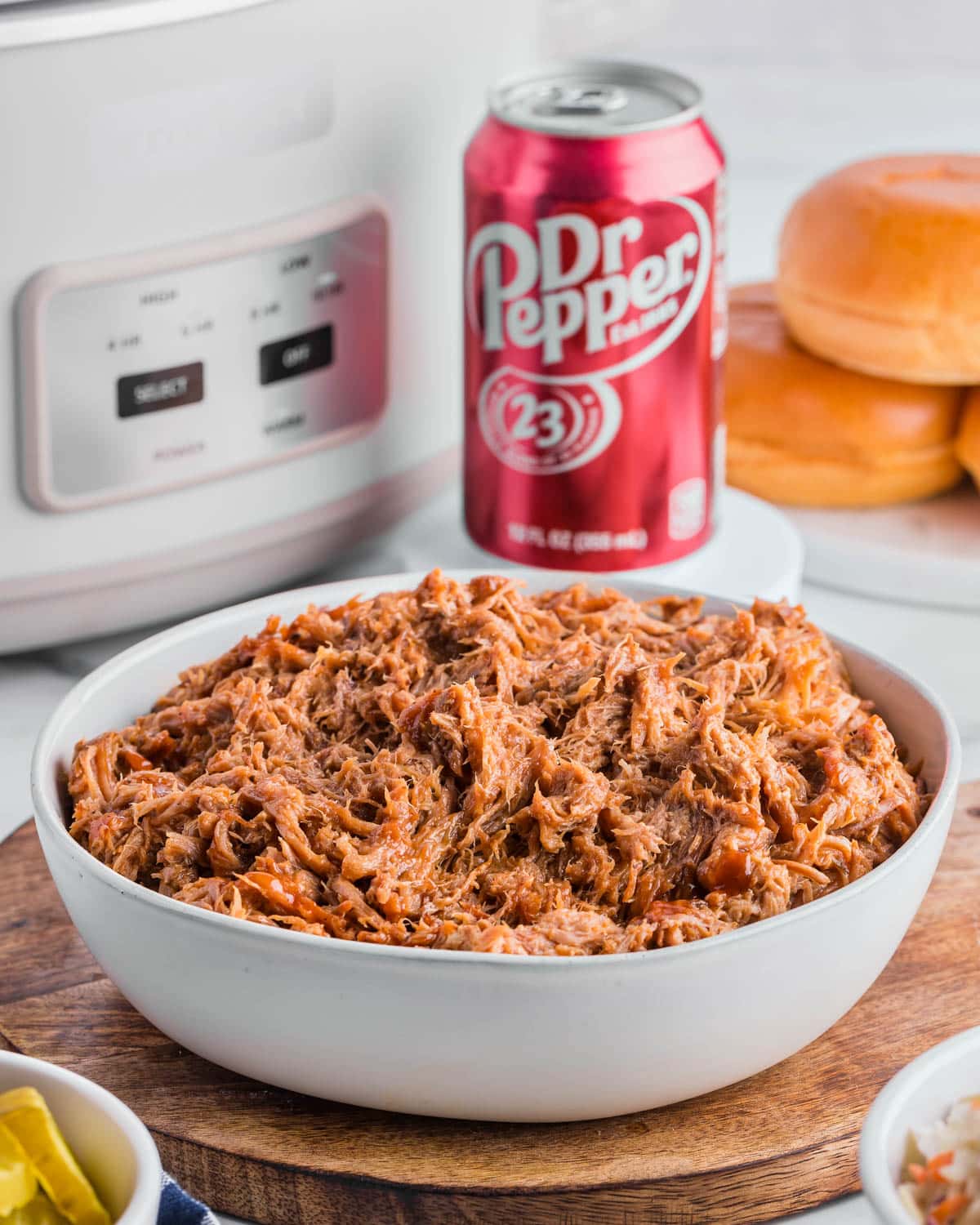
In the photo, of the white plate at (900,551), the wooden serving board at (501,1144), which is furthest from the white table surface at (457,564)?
the wooden serving board at (501,1144)

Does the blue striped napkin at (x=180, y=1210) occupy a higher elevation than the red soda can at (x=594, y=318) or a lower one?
lower

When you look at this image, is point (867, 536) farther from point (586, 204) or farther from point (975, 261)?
point (586, 204)

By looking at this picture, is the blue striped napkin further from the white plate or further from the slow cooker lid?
the white plate

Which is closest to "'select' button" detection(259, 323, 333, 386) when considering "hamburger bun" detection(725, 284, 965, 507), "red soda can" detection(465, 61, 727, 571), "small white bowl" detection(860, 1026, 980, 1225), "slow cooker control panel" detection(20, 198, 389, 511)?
"slow cooker control panel" detection(20, 198, 389, 511)

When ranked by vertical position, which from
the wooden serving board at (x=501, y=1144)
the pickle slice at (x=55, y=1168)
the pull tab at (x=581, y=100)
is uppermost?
the pull tab at (x=581, y=100)

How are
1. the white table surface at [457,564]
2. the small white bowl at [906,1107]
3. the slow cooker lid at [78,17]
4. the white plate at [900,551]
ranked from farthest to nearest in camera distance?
the white plate at [900,551]
the white table surface at [457,564]
the slow cooker lid at [78,17]
the small white bowl at [906,1107]

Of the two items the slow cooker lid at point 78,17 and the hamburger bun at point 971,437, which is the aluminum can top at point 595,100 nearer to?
the slow cooker lid at point 78,17

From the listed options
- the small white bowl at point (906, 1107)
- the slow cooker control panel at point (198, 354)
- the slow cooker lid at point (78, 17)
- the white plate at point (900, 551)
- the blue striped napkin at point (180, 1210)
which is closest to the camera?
the small white bowl at point (906, 1107)
